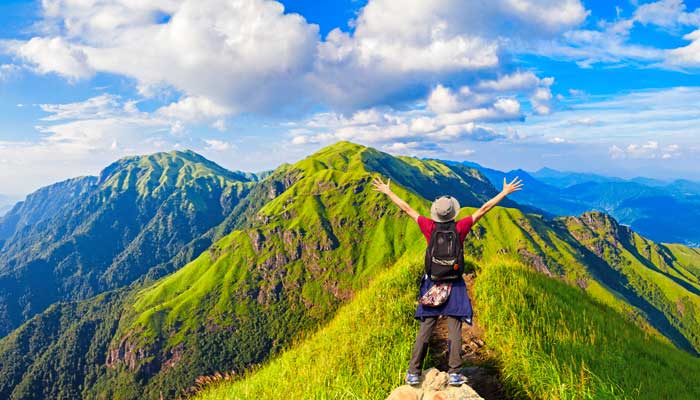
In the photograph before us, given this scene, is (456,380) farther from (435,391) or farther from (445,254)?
(445,254)

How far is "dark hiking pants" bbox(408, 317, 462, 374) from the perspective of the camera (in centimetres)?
738

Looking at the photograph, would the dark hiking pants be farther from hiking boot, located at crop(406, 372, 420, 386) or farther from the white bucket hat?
the white bucket hat

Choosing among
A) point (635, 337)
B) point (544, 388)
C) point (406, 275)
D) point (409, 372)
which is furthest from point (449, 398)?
point (635, 337)

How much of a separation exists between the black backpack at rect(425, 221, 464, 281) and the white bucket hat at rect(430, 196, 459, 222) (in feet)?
0.48

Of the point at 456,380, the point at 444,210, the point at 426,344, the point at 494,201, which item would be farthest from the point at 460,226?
the point at 456,380

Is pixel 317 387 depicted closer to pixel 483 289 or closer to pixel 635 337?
pixel 483 289

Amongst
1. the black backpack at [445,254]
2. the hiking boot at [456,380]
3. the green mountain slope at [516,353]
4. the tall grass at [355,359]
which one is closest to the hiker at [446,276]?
the black backpack at [445,254]

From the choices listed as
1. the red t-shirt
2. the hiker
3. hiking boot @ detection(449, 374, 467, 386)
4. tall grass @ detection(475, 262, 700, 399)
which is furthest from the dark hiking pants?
the red t-shirt

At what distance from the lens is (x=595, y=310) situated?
12.5 m

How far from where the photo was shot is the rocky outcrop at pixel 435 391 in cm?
657

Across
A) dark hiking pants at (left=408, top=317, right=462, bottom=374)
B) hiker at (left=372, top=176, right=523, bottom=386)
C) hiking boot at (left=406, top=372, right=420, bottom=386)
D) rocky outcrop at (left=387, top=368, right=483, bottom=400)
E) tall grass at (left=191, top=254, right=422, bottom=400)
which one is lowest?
tall grass at (left=191, top=254, right=422, bottom=400)

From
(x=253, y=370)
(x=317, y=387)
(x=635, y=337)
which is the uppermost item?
(x=317, y=387)

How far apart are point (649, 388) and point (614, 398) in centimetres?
274

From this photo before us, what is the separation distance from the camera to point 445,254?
8.11m
